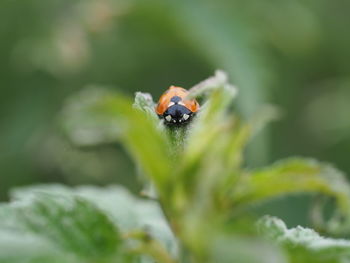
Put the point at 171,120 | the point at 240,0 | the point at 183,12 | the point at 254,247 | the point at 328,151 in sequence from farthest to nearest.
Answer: the point at 328,151
the point at 240,0
the point at 183,12
the point at 171,120
the point at 254,247

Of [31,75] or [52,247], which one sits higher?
[31,75]

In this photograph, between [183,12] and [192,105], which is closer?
[192,105]

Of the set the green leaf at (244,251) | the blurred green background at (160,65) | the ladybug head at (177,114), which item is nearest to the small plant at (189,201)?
the green leaf at (244,251)

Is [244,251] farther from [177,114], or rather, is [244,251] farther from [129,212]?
[129,212]

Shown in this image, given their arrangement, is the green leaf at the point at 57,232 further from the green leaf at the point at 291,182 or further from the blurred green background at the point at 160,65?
the blurred green background at the point at 160,65

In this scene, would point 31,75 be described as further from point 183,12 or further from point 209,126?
point 209,126

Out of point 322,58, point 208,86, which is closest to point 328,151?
point 322,58

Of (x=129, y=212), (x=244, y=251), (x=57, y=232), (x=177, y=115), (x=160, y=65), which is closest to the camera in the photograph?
(x=244, y=251)

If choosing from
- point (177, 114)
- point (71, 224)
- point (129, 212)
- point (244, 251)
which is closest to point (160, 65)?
point (129, 212)
